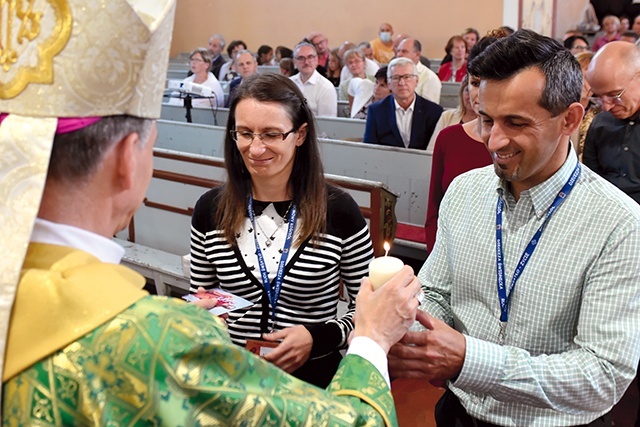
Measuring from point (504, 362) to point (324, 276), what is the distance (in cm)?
78

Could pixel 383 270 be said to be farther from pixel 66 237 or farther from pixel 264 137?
pixel 264 137

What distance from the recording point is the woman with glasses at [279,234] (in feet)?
7.06

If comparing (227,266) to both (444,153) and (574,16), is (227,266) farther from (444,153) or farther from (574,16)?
(574,16)

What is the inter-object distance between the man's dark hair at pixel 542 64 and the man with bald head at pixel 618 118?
6.95ft

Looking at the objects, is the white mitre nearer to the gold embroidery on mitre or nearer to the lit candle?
the gold embroidery on mitre

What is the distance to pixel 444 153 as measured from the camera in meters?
3.48

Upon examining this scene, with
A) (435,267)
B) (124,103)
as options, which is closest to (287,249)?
(435,267)

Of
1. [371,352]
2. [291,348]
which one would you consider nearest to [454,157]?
[291,348]

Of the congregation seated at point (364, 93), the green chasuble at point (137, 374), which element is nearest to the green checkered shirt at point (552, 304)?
the green chasuble at point (137, 374)

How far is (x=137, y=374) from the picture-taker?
38.1 inches

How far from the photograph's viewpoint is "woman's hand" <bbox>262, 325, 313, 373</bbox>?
197 cm

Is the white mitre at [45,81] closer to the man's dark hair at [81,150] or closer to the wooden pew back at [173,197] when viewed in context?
the man's dark hair at [81,150]

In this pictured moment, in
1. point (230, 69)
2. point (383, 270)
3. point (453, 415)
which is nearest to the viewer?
point (383, 270)

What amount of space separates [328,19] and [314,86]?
8.57 m
